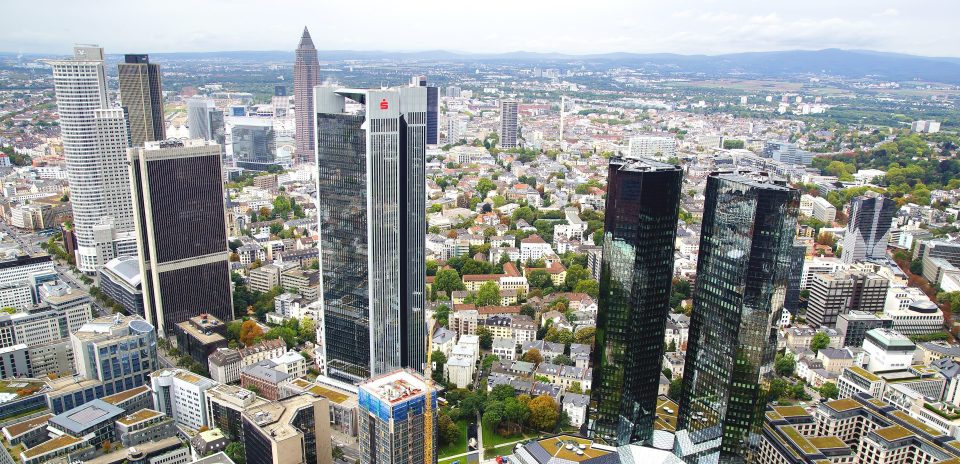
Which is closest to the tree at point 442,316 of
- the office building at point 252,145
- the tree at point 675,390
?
the tree at point 675,390

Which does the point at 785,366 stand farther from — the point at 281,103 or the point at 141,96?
the point at 281,103

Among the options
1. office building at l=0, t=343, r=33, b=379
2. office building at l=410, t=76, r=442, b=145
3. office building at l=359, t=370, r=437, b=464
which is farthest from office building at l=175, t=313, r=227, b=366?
office building at l=410, t=76, r=442, b=145

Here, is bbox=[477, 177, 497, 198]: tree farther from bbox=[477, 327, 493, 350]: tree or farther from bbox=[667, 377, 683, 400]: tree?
bbox=[667, 377, 683, 400]: tree

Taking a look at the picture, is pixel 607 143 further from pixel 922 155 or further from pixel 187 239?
pixel 187 239

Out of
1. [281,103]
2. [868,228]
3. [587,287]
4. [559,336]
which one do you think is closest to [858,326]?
[868,228]

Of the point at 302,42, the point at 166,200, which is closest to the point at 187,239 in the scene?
the point at 166,200

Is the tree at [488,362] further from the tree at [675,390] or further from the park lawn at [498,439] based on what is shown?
the tree at [675,390]
